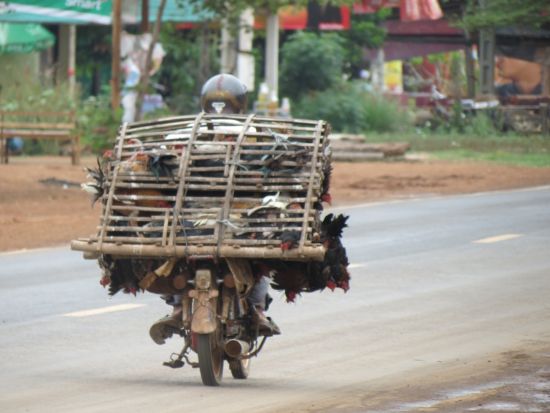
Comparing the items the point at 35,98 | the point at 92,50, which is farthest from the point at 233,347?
the point at 92,50

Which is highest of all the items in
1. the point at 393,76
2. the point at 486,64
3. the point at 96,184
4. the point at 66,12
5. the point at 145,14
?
the point at 145,14

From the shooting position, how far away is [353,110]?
3941 cm

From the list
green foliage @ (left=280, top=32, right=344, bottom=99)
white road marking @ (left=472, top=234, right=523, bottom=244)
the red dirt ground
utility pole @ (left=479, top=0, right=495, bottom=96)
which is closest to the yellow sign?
green foliage @ (left=280, top=32, right=344, bottom=99)

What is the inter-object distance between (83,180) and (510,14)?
14145 millimetres

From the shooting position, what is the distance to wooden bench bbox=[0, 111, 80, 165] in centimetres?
2847

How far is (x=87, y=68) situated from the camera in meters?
42.1

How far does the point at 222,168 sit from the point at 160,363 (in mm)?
1855

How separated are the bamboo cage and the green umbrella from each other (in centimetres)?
2695

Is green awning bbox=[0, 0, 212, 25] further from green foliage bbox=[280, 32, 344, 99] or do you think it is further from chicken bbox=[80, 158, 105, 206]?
chicken bbox=[80, 158, 105, 206]

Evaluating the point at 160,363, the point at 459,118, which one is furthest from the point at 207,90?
the point at 459,118

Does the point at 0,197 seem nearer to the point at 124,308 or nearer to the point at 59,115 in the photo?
the point at 59,115

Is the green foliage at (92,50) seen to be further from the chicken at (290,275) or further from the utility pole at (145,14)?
the chicken at (290,275)

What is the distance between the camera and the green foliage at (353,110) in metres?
39.3

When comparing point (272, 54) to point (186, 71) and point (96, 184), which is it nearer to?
point (186, 71)
